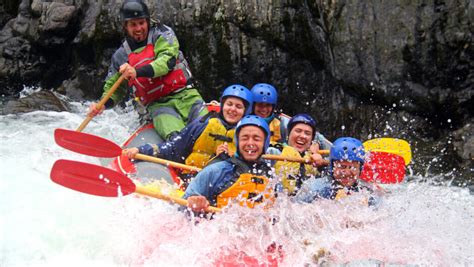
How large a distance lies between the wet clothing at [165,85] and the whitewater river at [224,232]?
1488 mm

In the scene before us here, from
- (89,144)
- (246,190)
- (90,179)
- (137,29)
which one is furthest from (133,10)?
(246,190)

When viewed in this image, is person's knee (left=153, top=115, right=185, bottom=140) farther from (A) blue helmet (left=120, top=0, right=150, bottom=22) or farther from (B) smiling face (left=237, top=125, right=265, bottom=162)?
(B) smiling face (left=237, top=125, right=265, bottom=162)

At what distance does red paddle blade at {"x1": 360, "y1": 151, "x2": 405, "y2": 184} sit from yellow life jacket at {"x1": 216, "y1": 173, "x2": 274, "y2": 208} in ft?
4.43

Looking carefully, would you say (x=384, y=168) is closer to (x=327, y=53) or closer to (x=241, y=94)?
(x=241, y=94)

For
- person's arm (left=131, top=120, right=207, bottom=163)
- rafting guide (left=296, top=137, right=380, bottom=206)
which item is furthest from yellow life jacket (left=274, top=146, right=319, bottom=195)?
person's arm (left=131, top=120, right=207, bottom=163)

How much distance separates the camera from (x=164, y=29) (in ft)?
21.7

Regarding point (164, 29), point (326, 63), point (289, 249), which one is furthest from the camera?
point (326, 63)

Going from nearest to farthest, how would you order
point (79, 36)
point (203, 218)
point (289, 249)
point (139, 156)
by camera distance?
point (289, 249) < point (203, 218) < point (139, 156) < point (79, 36)

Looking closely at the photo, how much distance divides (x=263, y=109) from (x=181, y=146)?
0.96 m

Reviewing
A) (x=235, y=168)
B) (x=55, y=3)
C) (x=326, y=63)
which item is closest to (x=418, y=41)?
(x=326, y=63)

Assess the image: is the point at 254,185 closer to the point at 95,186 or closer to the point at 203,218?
the point at 203,218

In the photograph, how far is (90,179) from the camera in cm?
466

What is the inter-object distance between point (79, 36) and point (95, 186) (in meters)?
6.25

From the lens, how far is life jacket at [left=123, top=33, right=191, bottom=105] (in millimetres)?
6512
